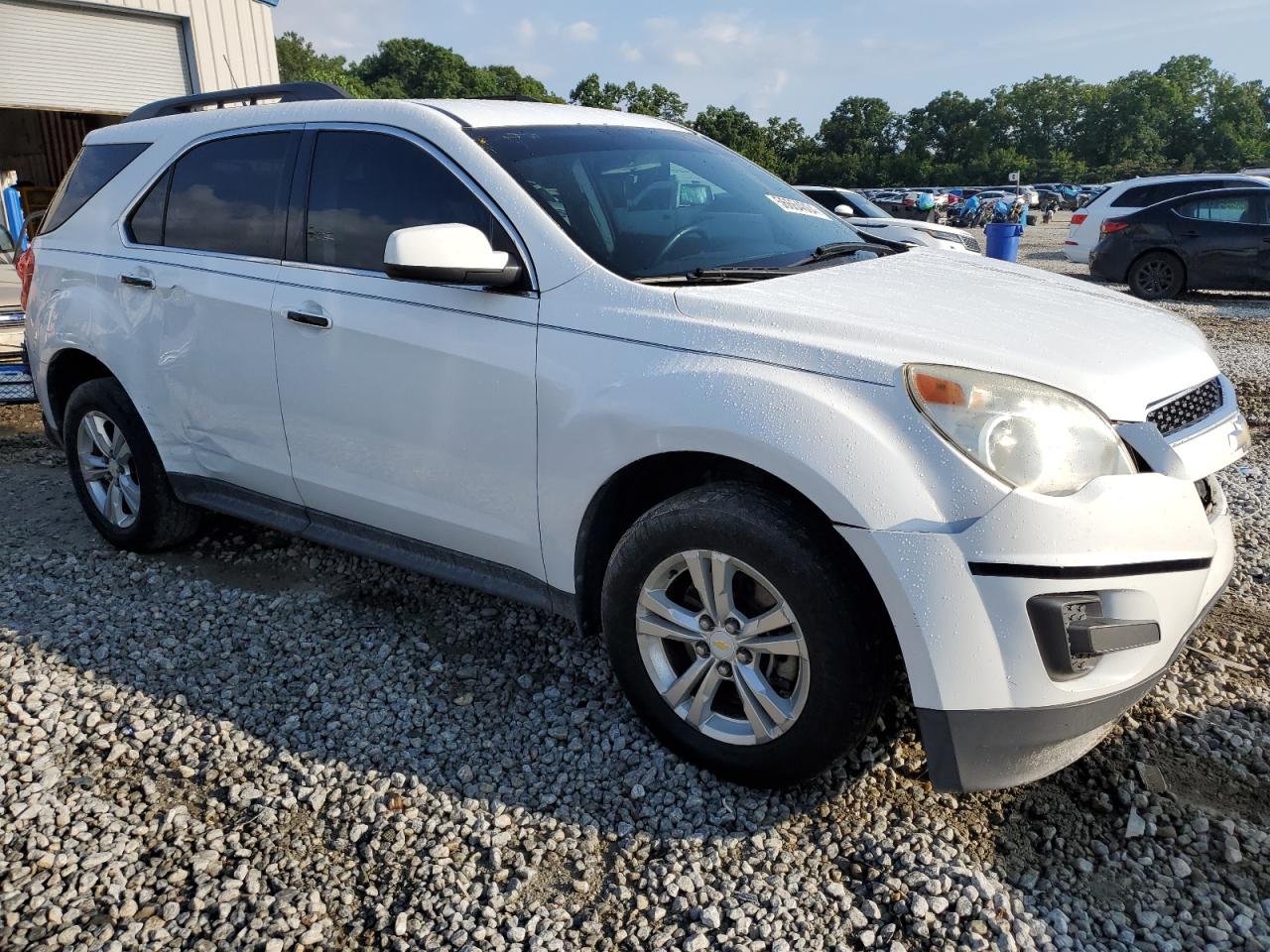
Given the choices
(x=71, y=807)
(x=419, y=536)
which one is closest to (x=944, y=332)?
(x=419, y=536)

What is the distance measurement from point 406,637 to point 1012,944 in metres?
2.22

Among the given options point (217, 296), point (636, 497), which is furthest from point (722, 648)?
point (217, 296)

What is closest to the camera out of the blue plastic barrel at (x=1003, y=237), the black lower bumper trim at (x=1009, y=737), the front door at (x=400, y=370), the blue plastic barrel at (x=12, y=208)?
the black lower bumper trim at (x=1009, y=737)

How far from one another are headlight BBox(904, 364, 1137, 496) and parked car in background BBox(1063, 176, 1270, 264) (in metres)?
12.9

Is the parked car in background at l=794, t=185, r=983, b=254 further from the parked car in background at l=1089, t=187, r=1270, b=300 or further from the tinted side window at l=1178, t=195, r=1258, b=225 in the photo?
the tinted side window at l=1178, t=195, r=1258, b=225

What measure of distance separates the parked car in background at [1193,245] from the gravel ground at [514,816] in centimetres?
1036

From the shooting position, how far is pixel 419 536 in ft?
10.4

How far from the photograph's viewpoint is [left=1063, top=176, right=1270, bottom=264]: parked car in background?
44.6 ft

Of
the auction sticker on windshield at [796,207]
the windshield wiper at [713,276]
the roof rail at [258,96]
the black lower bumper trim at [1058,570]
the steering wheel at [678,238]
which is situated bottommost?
the black lower bumper trim at [1058,570]

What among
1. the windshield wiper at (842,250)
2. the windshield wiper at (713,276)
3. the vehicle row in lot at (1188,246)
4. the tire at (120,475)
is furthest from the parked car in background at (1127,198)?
the tire at (120,475)

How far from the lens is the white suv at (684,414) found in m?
2.12

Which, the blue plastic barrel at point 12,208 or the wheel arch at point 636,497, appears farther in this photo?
the blue plastic barrel at point 12,208

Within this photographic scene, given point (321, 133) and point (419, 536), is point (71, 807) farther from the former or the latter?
point (321, 133)

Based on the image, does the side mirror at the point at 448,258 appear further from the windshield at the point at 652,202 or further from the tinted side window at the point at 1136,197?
the tinted side window at the point at 1136,197
